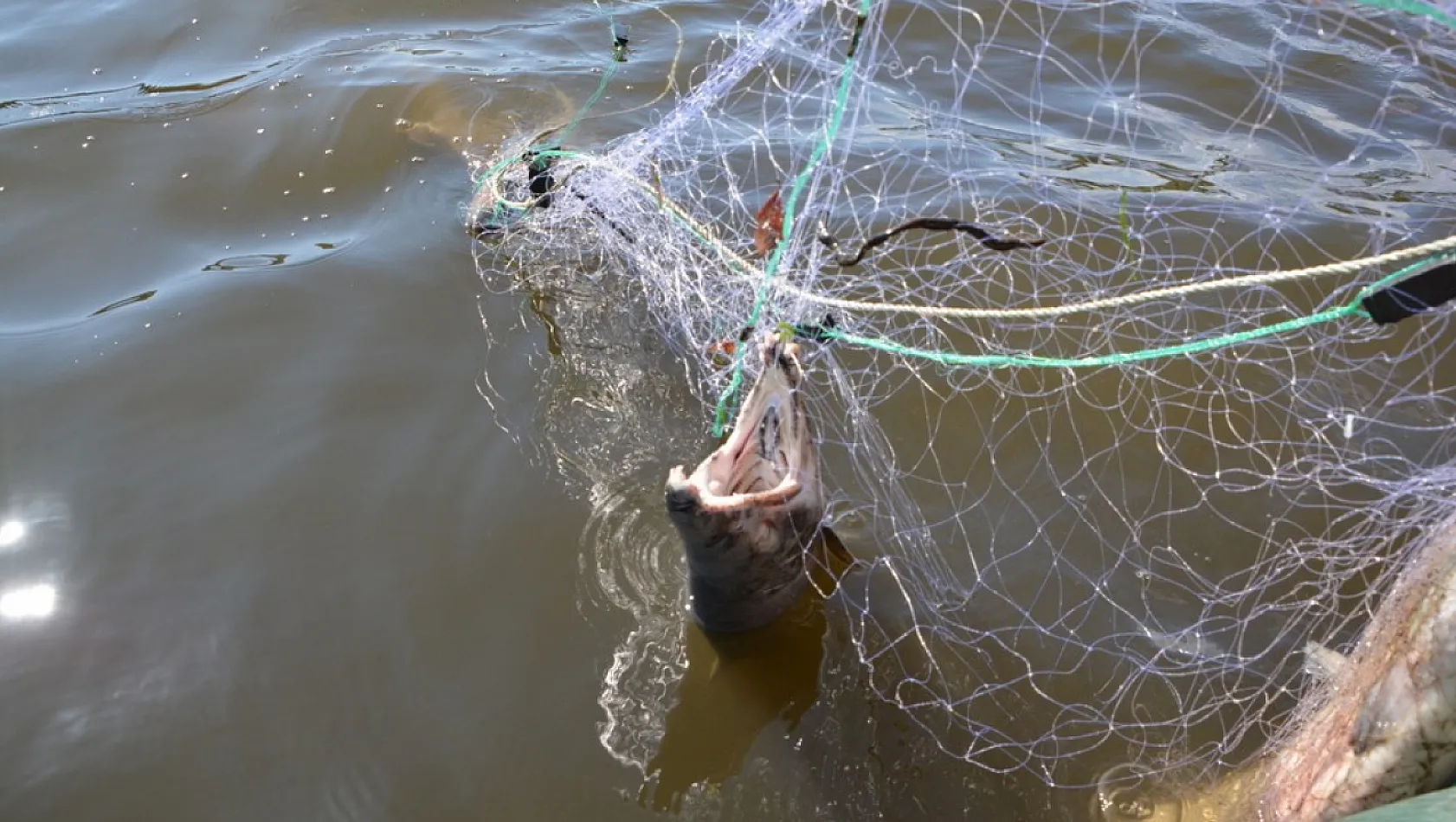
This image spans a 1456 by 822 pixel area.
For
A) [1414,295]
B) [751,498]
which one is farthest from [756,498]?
[1414,295]

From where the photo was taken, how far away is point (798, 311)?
127 inches

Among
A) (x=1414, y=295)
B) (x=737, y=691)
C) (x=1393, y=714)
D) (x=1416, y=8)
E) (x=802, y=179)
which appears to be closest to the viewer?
(x=1416, y=8)

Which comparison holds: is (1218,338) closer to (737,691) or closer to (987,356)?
(987,356)

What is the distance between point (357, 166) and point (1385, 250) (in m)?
5.72

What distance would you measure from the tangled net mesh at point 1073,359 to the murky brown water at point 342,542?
1.36 feet

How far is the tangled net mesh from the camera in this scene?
11.2ft

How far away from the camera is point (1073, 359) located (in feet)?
9.99

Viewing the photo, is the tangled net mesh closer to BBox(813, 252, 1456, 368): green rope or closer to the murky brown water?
BBox(813, 252, 1456, 368): green rope

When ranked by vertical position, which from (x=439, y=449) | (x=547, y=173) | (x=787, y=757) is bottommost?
(x=787, y=757)

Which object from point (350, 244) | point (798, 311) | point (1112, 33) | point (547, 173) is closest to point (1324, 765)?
point (798, 311)

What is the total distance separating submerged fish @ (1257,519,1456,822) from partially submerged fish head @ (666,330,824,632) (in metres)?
1.57

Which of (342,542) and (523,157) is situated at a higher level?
(523,157)

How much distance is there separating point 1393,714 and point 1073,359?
1.21m

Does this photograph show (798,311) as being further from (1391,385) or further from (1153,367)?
(1391,385)
